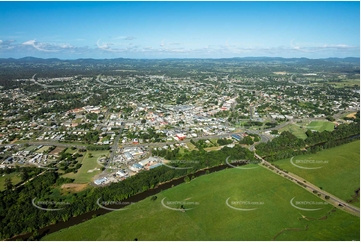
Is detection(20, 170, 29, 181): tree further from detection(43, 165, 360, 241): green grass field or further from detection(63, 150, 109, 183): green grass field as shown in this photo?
detection(43, 165, 360, 241): green grass field

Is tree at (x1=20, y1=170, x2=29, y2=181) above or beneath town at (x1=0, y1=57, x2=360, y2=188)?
beneath

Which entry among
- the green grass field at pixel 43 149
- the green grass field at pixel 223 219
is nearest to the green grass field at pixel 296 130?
the green grass field at pixel 223 219

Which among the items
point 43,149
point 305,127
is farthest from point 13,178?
point 305,127

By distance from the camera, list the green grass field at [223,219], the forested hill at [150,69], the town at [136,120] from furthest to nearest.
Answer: the forested hill at [150,69] < the town at [136,120] < the green grass field at [223,219]

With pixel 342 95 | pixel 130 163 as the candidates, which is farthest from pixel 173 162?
pixel 342 95

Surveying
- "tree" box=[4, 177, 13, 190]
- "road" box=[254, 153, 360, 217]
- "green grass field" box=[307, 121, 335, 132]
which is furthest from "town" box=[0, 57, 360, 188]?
"road" box=[254, 153, 360, 217]

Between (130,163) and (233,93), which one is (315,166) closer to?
(130,163)

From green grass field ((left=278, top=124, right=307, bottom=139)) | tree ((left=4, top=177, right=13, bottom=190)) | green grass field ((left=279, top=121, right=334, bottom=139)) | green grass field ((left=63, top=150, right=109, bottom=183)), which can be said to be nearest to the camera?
tree ((left=4, top=177, right=13, bottom=190))

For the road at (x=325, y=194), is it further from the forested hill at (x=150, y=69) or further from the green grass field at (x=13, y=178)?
the forested hill at (x=150, y=69)
